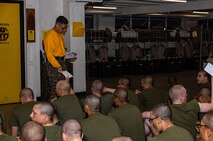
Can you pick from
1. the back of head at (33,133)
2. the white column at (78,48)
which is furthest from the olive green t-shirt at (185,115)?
the white column at (78,48)

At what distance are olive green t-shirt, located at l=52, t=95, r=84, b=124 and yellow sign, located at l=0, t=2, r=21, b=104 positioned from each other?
181 inches

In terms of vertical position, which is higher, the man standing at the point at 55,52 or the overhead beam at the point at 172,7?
the overhead beam at the point at 172,7

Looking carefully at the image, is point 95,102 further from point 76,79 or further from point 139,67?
point 139,67

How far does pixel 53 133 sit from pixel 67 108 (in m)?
1.23

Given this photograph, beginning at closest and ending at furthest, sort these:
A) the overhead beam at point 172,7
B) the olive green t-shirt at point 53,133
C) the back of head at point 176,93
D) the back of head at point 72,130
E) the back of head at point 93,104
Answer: the back of head at point 72,130
the olive green t-shirt at point 53,133
the back of head at point 93,104
the back of head at point 176,93
the overhead beam at point 172,7

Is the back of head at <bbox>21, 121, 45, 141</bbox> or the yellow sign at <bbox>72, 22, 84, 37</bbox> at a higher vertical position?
the yellow sign at <bbox>72, 22, 84, 37</bbox>

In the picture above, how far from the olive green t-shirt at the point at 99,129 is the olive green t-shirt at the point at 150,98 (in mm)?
2121

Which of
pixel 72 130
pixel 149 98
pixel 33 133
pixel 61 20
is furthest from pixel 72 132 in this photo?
pixel 61 20

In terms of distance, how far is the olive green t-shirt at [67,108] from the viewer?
16.2 ft

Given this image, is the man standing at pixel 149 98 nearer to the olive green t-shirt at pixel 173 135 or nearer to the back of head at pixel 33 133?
the olive green t-shirt at pixel 173 135

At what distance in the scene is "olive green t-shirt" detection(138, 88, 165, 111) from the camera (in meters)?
5.96

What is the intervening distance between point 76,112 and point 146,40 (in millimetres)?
13062

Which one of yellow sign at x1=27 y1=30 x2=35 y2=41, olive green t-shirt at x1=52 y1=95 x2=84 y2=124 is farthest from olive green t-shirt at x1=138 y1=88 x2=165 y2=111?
yellow sign at x1=27 y1=30 x2=35 y2=41

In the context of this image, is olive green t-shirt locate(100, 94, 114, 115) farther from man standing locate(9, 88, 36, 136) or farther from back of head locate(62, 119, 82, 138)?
back of head locate(62, 119, 82, 138)
